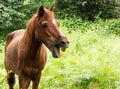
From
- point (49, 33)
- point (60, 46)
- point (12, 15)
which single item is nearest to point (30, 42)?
point (49, 33)

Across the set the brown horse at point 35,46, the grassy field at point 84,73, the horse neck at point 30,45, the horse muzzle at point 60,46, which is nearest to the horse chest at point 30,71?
the brown horse at point 35,46

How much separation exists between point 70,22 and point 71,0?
2437 mm

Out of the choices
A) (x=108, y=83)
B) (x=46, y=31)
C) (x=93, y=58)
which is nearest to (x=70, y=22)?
(x=93, y=58)

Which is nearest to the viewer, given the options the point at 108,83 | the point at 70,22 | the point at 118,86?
the point at 118,86

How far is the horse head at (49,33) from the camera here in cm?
500

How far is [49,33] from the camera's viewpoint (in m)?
5.12

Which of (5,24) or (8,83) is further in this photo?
(5,24)

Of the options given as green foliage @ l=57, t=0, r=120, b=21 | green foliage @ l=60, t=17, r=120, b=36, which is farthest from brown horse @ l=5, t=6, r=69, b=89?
green foliage @ l=57, t=0, r=120, b=21

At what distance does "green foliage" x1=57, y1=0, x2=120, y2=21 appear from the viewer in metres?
21.3

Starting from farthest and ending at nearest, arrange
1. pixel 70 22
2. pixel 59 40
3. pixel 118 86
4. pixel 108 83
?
1. pixel 70 22
2. pixel 108 83
3. pixel 118 86
4. pixel 59 40

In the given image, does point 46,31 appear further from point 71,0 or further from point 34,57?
point 71,0

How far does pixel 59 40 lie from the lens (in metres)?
4.97

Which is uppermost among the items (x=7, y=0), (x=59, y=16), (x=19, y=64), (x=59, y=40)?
(x=59, y=40)

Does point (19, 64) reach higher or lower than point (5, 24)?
higher
